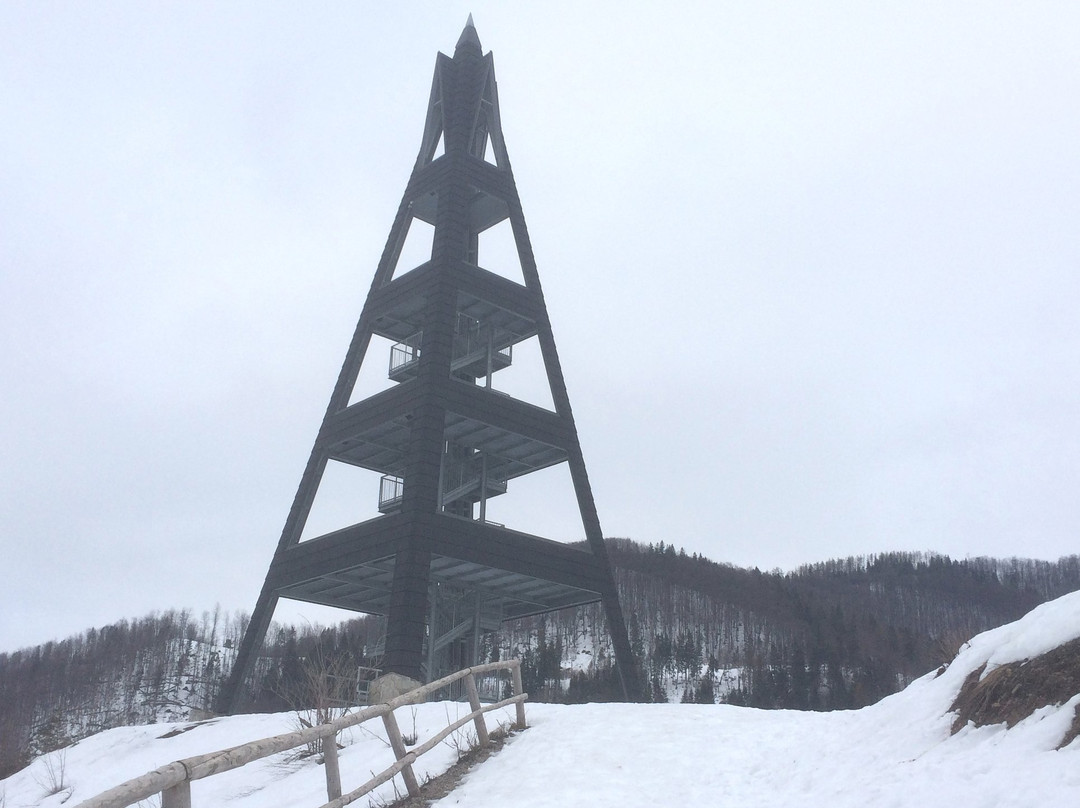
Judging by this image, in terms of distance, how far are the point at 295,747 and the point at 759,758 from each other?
5309mm

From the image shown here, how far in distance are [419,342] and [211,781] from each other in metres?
17.0

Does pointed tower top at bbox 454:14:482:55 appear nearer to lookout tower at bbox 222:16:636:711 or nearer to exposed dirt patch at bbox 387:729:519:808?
lookout tower at bbox 222:16:636:711

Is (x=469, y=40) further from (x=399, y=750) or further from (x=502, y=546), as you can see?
(x=399, y=750)

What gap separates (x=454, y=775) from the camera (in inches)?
452

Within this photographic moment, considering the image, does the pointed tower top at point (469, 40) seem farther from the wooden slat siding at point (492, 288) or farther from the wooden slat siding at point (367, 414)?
the wooden slat siding at point (367, 414)

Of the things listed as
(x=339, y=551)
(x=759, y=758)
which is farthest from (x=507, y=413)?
(x=759, y=758)

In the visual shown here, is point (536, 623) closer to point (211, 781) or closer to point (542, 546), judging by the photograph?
point (542, 546)

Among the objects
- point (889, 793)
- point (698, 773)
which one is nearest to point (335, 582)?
point (698, 773)

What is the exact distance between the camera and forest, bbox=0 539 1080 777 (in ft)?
316

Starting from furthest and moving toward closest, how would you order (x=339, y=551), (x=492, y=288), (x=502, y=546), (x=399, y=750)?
1. (x=492, y=288)
2. (x=339, y=551)
3. (x=502, y=546)
4. (x=399, y=750)

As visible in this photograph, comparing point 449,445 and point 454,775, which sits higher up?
point 449,445

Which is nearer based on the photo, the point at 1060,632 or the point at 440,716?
the point at 1060,632

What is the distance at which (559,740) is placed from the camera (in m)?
13.0

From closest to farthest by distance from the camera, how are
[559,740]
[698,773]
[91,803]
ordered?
[91,803] < [698,773] < [559,740]
